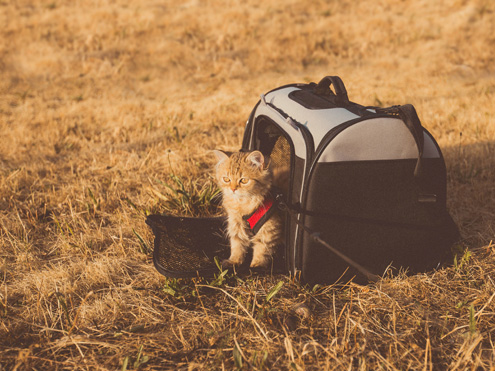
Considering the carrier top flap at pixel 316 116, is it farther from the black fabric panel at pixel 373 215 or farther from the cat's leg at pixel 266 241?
the cat's leg at pixel 266 241

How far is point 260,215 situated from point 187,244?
2.07 feet

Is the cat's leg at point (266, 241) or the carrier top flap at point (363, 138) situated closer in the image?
the carrier top flap at point (363, 138)

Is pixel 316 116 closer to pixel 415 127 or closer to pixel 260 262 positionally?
pixel 415 127

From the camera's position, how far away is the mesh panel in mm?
2293

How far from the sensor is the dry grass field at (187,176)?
70.5 inches

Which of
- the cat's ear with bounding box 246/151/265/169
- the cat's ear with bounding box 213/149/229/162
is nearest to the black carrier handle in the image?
the cat's ear with bounding box 246/151/265/169

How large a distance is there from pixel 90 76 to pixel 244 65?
129 inches

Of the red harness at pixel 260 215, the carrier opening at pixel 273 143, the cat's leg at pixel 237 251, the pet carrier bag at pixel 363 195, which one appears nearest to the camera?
Result: the pet carrier bag at pixel 363 195

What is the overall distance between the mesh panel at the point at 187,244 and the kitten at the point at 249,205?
0.18 metres

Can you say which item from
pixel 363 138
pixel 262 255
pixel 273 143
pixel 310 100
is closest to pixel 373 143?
pixel 363 138

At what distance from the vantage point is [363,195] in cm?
199

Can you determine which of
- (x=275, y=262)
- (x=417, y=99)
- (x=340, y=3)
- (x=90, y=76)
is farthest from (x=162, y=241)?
(x=340, y=3)

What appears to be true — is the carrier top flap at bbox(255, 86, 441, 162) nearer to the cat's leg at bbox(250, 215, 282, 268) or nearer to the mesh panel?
the cat's leg at bbox(250, 215, 282, 268)

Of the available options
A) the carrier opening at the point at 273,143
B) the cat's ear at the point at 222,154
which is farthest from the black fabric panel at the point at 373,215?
the carrier opening at the point at 273,143
